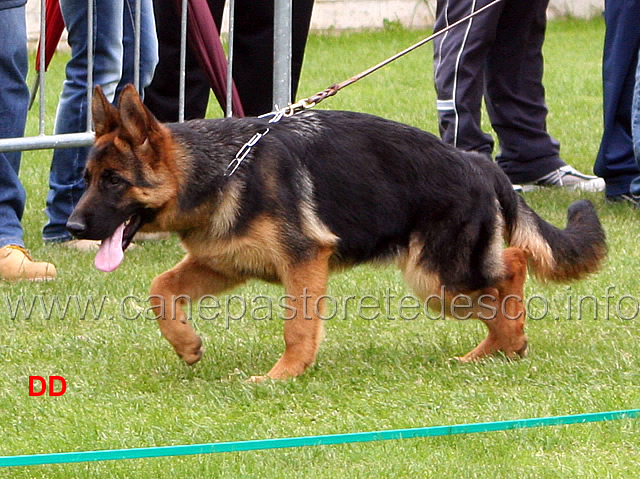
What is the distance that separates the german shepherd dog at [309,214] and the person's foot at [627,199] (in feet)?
8.21

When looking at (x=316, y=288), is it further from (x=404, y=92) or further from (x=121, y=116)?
(x=404, y=92)

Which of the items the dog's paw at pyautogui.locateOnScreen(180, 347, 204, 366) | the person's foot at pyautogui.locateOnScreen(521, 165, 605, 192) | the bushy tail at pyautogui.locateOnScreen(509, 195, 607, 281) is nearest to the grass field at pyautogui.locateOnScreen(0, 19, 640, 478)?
the dog's paw at pyautogui.locateOnScreen(180, 347, 204, 366)

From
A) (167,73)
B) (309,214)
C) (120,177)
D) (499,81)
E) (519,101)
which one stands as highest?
(120,177)

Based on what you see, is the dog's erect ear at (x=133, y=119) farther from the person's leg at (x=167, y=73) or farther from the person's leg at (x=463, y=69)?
the person's leg at (x=463, y=69)

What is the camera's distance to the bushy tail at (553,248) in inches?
173

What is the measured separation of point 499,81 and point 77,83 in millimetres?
3035

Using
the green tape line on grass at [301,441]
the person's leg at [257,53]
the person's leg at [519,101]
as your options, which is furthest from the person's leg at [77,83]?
the green tape line on grass at [301,441]

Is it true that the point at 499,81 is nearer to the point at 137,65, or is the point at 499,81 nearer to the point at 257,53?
the point at 257,53

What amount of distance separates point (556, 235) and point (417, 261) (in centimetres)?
65

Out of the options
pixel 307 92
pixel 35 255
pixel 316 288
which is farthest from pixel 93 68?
pixel 307 92

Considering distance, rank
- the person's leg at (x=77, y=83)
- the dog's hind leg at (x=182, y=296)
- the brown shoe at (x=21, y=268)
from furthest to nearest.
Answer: the person's leg at (x=77, y=83) → the brown shoe at (x=21, y=268) → the dog's hind leg at (x=182, y=296)

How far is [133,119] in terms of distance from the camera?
3.86 meters

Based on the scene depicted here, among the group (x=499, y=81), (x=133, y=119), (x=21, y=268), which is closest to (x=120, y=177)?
(x=133, y=119)

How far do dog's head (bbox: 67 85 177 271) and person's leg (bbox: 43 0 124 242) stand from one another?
2026mm
